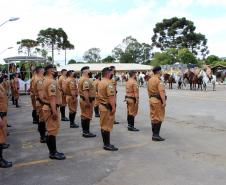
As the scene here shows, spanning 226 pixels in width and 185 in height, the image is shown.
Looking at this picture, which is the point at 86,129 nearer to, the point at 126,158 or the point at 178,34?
the point at 126,158

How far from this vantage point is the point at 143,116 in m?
15.3

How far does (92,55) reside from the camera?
132m

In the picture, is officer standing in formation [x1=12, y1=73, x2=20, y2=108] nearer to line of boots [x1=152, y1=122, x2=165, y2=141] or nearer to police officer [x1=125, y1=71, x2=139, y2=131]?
police officer [x1=125, y1=71, x2=139, y2=131]

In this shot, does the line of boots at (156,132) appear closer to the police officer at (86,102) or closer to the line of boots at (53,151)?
the police officer at (86,102)

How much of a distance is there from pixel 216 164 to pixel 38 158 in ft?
11.1

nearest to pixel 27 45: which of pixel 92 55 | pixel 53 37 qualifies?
pixel 53 37

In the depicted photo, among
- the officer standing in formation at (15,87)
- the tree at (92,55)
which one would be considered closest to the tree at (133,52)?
the tree at (92,55)

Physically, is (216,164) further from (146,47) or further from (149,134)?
(146,47)

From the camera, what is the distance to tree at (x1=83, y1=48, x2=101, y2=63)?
131137mm

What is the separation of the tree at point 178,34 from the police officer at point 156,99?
78.9 m

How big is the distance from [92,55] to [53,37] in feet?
167

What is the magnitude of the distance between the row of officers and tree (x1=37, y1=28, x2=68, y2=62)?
69.8m

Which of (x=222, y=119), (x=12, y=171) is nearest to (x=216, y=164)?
(x=12, y=171)

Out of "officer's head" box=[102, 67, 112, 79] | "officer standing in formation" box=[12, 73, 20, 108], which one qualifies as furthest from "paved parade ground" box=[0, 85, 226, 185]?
"officer standing in formation" box=[12, 73, 20, 108]
